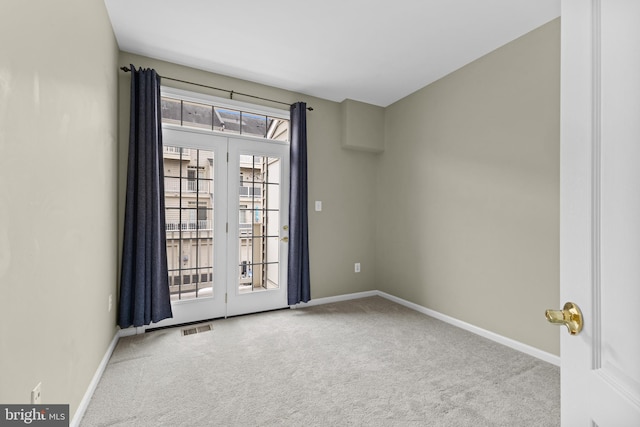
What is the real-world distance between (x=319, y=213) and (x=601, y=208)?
130 inches

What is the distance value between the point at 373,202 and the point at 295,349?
2447mm

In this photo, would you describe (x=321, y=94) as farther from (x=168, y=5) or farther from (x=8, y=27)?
(x=8, y=27)

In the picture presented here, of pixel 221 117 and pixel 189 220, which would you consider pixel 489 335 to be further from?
pixel 221 117

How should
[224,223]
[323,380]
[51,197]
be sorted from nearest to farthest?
[51,197] → [323,380] → [224,223]

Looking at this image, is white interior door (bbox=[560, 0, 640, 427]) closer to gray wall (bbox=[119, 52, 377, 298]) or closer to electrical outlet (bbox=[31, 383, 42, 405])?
electrical outlet (bbox=[31, 383, 42, 405])

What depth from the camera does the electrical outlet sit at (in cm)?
113

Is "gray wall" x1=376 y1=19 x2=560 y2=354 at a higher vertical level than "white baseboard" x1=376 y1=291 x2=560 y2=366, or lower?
higher

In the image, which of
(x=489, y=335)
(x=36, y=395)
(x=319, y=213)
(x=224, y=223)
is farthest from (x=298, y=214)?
(x=36, y=395)

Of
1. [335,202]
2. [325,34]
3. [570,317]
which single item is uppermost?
[325,34]

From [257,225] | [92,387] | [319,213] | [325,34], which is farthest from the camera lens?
[319,213]

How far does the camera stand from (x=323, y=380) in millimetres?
2055

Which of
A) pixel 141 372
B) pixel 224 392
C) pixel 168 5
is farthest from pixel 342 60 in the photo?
pixel 141 372

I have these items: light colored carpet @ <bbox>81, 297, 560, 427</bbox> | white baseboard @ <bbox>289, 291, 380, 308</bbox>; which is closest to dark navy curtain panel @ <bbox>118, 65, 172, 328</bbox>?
light colored carpet @ <bbox>81, 297, 560, 427</bbox>

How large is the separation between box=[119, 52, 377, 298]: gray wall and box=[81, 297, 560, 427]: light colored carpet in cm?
103
